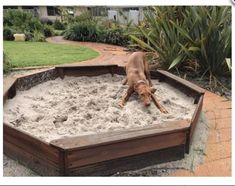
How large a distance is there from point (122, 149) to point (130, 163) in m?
0.17

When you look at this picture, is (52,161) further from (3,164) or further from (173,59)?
(173,59)

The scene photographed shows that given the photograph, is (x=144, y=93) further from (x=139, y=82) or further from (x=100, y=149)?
(x=100, y=149)

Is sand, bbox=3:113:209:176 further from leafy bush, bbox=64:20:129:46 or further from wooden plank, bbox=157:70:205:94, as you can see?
leafy bush, bbox=64:20:129:46

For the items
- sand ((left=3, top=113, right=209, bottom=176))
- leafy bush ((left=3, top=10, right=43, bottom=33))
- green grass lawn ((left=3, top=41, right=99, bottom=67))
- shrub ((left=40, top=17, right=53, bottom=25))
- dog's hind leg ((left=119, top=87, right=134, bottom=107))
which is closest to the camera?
sand ((left=3, top=113, right=209, bottom=176))

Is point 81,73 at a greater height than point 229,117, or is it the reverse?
point 81,73

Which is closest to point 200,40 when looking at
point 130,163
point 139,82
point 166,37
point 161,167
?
point 166,37

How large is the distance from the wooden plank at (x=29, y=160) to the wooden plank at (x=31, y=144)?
0.03 metres

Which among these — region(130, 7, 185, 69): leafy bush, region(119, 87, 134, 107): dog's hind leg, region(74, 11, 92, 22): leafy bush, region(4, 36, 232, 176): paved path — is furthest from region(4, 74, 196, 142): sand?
region(74, 11, 92, 22): leafy bush

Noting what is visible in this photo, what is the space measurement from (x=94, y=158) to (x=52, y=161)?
29cm

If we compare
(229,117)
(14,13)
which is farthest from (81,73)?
(14,13)

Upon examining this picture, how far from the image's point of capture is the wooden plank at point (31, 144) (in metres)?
2.40

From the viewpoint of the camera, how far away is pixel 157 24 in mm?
5652

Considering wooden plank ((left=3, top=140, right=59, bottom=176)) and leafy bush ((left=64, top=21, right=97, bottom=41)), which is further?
leafy bush ((left=64, top=21, right=97, bottom=41))

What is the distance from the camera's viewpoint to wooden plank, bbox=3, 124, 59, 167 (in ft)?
7.88
